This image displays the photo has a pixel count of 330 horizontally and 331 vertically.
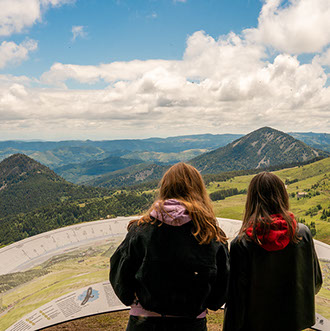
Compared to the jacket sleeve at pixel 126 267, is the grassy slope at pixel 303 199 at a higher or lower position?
lower

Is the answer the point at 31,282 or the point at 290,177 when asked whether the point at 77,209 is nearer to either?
the point at 31,282

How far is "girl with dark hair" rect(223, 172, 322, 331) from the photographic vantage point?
16.8 feet

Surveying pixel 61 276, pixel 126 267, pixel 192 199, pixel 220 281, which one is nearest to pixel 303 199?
pixel 61 276

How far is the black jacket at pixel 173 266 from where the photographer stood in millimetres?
4383

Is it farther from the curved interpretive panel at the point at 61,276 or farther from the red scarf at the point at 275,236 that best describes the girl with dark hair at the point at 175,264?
the curved interpretive panel at the point at 61,276

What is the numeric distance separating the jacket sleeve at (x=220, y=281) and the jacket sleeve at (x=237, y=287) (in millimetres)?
445

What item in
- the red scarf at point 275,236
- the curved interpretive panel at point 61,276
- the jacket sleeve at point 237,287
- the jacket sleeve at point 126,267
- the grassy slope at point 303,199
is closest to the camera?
the jacket sleeve at point 126,267

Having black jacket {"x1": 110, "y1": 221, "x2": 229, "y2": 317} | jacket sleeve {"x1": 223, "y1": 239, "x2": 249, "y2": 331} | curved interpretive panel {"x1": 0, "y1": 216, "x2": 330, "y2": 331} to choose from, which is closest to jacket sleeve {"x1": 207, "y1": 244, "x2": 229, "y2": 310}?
black jacket {"x1": 110, "y1": 221, "x2": 229, "y2": 317}

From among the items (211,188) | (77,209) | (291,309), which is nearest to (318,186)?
(211,188)

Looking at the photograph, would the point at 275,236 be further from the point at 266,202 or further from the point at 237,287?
the point at 237,287

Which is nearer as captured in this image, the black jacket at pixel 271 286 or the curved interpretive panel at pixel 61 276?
the black jacket at pixel 271 286

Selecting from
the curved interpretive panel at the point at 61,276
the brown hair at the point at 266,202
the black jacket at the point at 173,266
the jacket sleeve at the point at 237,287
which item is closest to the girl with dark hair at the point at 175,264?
the black jacket at the point at 173,266

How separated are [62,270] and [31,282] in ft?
9.95

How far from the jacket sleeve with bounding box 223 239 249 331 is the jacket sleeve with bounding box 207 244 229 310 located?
445 millimetres
